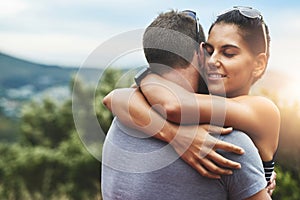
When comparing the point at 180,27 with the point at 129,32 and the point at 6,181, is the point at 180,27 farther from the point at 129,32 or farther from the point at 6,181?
the point at 6,181

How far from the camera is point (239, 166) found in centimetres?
100

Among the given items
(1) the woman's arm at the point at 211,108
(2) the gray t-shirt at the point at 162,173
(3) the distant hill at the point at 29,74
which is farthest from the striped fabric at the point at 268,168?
(3) the distant hill at the point at 29,74

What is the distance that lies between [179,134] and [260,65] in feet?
0.83

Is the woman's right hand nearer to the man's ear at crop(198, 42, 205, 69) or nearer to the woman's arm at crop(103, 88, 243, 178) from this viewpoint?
the woman's arm at crop(103, 88, 243, 178)

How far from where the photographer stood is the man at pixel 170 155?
3.35 feet

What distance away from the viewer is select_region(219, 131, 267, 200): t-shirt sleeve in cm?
100

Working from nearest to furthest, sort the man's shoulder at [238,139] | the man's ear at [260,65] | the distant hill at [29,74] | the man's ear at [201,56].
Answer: the man's shoulder at [238,139], the man's ear at [201,56], the man's ear at [260,65], the distant hill at [29,74]

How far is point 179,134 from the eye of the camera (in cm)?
107

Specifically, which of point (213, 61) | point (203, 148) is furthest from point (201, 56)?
point (203, 148)

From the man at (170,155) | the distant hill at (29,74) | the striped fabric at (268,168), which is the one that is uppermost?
the man at (170,155)

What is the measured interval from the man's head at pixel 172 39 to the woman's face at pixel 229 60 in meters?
0.09

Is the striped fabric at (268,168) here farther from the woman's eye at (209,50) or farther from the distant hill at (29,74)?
the distant hill at (29,74)

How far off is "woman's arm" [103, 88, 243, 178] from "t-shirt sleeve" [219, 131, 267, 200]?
10 mm

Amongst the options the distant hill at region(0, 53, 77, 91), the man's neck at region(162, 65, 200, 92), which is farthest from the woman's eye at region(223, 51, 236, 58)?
the distant hill at region(0, 53, 77, 91)
